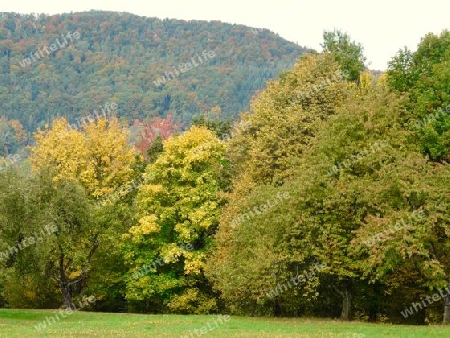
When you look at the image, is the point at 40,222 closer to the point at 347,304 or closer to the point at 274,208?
the point at 274,208

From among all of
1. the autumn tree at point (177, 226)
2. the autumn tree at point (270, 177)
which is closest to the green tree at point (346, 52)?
the autumn tree at point (270, 177)

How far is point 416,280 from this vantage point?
42875mm

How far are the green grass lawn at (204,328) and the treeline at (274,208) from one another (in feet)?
12.0

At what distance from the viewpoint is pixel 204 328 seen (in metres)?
35.7

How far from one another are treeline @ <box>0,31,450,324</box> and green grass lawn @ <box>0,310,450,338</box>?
3648 millimetres

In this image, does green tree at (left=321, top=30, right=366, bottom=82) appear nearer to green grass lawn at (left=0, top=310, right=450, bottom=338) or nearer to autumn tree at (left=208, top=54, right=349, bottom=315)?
autumn tree at (left=208, top=54, right=349, bottom=315)

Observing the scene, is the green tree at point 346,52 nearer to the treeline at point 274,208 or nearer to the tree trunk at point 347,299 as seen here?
the treeline at point 274,208

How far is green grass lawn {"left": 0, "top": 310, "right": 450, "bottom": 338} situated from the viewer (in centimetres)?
3103

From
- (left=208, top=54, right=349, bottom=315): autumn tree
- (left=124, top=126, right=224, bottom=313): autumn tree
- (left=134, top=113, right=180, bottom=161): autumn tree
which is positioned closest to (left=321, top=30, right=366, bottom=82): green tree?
(left=208, top=54, right=349, bottom=315): autumn tree

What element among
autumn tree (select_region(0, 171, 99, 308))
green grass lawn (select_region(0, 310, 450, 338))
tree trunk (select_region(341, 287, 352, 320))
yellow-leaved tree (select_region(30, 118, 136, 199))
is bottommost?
tree trunk (select_region(341, 287, 352, 320))

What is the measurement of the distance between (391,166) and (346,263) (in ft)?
24.0

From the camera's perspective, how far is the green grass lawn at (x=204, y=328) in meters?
31.0

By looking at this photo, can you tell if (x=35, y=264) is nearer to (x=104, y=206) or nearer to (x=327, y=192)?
(x=104, y=206)

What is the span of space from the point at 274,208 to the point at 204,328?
1158cm
